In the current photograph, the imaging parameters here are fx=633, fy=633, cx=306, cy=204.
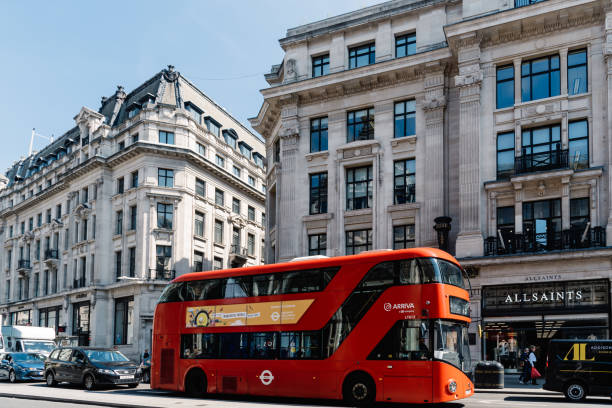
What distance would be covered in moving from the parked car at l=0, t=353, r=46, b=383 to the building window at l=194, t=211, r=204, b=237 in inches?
962

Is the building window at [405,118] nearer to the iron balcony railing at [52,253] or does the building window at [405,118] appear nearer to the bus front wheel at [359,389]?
the bus front wheel at [359,389]

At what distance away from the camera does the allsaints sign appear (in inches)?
1075

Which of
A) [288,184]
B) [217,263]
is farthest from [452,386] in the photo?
[217,263]

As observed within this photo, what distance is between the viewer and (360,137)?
115 ft

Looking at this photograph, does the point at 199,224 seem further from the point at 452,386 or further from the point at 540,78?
the point at 452,386

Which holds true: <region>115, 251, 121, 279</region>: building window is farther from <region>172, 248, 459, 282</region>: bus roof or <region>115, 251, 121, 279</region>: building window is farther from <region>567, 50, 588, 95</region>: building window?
<region>567, 50, 588, 95</region>: building window

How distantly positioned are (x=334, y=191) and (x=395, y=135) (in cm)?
451

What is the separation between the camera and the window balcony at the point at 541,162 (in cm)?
2828

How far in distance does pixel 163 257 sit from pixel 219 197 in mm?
8911

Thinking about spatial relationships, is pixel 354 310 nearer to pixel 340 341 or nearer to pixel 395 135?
pixel 340 341

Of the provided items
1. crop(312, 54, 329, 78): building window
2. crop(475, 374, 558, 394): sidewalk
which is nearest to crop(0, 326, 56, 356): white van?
crop(312, 54, 329, 78): building window

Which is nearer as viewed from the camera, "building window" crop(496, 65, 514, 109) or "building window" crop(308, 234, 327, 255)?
"building window" crop(496, 65, 514, 109)

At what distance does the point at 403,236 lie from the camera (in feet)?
109

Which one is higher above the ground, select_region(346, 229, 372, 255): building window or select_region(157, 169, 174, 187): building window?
select_region(157, 169, 174, 187): building window
